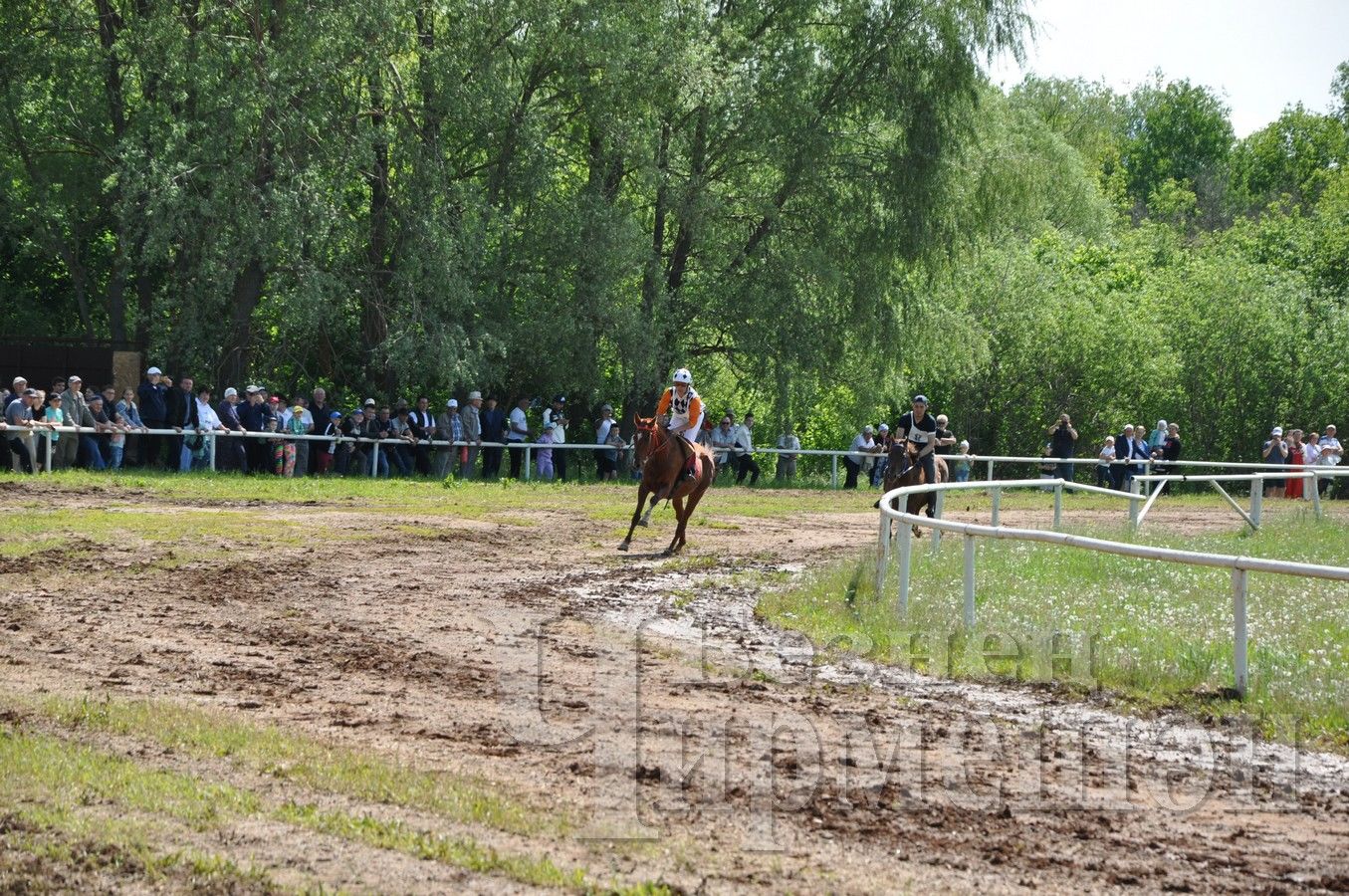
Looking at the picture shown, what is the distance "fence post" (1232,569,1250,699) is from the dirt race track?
80cm

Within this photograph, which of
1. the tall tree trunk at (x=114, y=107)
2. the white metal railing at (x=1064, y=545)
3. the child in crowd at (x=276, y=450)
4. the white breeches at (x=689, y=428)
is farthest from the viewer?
the tall tree trunk at (x=114, y=107)

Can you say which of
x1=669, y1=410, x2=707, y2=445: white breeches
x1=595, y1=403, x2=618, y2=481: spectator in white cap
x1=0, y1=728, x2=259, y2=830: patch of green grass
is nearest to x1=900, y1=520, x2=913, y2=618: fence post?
x1=669, y1=410, x2=707, y2=445: white breeches

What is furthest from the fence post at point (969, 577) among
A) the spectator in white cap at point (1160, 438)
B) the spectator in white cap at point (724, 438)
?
the spectator in white cap at point (1160, 438)

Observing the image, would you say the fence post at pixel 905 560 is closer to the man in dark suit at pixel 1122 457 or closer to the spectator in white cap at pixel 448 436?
the spectator in white cap at pixel 448 436

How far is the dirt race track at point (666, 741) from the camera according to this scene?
6.33 meters

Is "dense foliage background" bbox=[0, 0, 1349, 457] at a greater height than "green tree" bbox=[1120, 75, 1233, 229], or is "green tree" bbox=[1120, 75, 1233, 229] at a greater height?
"green tree" bbox=[1120, 75, 1233, 229]

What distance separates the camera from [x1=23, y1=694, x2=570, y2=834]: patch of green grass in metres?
6.91

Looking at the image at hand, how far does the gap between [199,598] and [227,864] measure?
7.86 m

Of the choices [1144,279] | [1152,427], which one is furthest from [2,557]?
[1144,279]

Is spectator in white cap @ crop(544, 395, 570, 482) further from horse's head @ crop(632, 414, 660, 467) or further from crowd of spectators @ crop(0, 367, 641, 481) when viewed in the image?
horse's head @ crop(632, 414, 660, 467)

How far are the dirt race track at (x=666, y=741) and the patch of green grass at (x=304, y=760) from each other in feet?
0.46

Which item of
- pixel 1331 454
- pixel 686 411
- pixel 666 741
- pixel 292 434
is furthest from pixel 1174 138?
pixel 666 741

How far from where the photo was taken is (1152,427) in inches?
1831

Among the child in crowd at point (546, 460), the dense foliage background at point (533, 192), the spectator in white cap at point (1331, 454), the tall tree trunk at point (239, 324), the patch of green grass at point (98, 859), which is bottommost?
the patch of green grass at point (98, 859)
